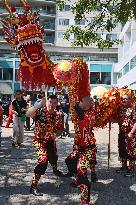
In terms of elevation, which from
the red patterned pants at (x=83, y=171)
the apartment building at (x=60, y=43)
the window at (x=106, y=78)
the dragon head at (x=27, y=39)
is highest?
the apartment building at (x=60, y=43)

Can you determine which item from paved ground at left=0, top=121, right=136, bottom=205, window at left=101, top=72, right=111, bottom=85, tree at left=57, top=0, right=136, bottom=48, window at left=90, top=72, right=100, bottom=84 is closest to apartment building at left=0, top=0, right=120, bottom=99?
window at left=101, top=72, right=111, bottom=85

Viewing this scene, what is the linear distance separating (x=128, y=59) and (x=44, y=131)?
1345 inches

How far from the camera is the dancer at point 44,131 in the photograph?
6.71 metres

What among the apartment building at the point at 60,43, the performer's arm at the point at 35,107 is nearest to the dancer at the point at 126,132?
the performer's arm at the point at 35,107

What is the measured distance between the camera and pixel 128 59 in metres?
40.2

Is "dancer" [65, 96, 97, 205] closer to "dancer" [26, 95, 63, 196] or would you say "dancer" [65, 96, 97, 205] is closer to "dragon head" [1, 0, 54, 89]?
"dancer" [26, 95, 63, 196]

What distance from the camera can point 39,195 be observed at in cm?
664

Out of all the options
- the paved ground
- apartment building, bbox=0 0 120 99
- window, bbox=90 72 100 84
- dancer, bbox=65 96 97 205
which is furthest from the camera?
apartment building, bbox=0 0 120 99

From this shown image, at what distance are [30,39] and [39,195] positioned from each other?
255 centimetres

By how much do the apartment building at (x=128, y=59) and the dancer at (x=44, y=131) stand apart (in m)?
24.8

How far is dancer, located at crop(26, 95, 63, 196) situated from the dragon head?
572mm

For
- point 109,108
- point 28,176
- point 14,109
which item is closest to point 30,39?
point 109,108

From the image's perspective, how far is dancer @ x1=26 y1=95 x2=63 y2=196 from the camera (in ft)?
22.0

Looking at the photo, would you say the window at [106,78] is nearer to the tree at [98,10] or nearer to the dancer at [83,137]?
the tree at [98,10]
